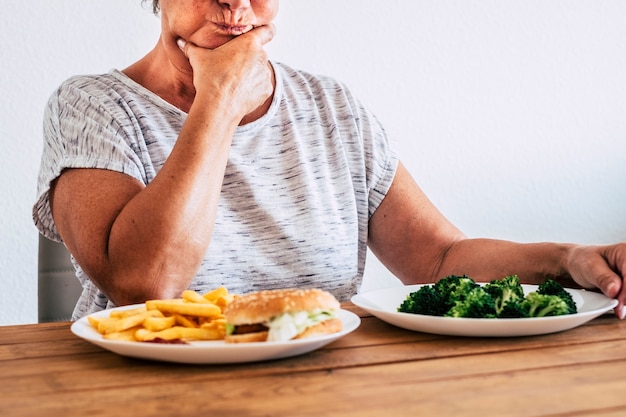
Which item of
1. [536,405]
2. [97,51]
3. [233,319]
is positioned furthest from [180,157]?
[97,51]

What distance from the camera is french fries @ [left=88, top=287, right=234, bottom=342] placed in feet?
3.05

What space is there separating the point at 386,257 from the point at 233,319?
976 mm

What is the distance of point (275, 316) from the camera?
91 cm

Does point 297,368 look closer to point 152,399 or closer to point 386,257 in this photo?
point 152,399

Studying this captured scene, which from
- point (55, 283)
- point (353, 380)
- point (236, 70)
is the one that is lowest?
point (55, 283)

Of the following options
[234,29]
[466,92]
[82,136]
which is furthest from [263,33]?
[466,92]

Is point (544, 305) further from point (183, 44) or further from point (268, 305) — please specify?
point (183, 44)

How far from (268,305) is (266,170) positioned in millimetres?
811

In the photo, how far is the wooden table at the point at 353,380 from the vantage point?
0.74m

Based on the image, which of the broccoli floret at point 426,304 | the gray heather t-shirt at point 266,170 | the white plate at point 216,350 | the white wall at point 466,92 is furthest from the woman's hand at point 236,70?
the white wall at point 466,92

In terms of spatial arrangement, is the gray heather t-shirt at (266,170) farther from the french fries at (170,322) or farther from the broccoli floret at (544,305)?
the broccoli floret at (544,305)

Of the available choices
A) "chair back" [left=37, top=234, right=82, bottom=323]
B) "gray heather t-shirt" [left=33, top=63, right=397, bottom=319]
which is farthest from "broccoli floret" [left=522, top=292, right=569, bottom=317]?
"chair back" [left=37, top=234, right=82, bottom=323]

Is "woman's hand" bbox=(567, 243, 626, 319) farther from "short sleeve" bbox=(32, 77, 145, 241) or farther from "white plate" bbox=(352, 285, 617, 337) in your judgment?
"short sleeve" bbox=(32, 77, 145, 241)

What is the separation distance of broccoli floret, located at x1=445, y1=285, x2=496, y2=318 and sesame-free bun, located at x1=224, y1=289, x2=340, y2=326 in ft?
0.72
